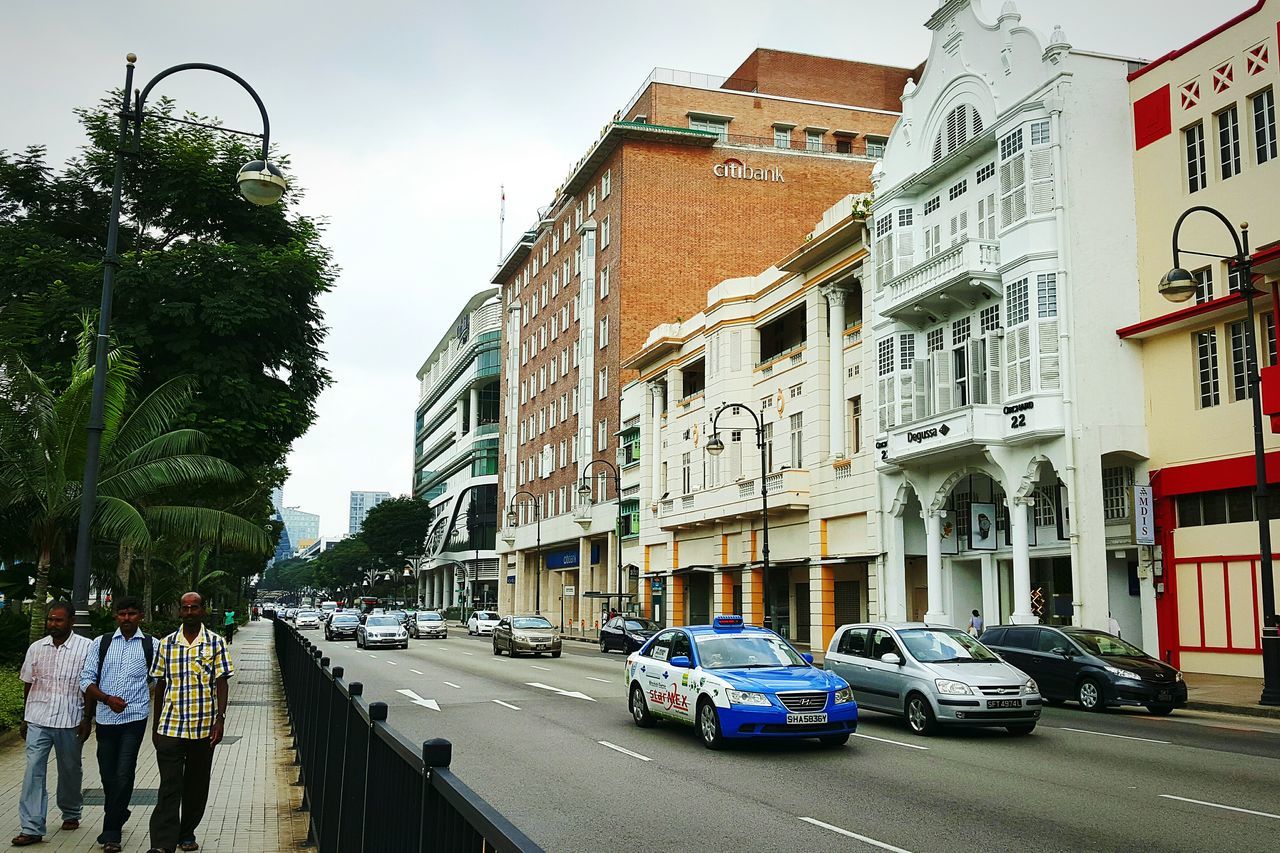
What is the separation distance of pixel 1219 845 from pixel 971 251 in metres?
25.0

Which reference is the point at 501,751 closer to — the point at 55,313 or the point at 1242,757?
the point at 1242,757

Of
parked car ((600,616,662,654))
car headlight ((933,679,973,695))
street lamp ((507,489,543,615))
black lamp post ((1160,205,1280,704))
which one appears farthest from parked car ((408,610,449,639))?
car headlight ((933,679,973,695))

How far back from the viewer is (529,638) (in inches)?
1561

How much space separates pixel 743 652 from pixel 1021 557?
55.8ft

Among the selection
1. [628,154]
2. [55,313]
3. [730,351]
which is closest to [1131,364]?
[730,351]

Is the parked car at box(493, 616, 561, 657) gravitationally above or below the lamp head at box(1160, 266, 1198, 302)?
below

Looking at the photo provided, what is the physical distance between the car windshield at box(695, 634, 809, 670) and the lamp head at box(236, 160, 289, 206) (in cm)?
821

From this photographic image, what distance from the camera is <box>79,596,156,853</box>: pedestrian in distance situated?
859 centimetres

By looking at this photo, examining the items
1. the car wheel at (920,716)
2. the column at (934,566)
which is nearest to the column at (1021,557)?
the column at (934,566)

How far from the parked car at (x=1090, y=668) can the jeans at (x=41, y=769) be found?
1708cm

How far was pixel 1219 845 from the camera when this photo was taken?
8977 millimetres

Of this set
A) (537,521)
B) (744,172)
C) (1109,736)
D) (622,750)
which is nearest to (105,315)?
(622,750)

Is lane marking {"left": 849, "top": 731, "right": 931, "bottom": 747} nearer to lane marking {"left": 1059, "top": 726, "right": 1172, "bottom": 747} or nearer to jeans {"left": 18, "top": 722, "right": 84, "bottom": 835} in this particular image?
lane marking {"left": 1059, "top": 726, "right": 1172, "bottom": 747}

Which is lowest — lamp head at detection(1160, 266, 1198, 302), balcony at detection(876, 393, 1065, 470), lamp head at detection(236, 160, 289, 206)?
balcony at detection(876, 393, 1065, 470)
